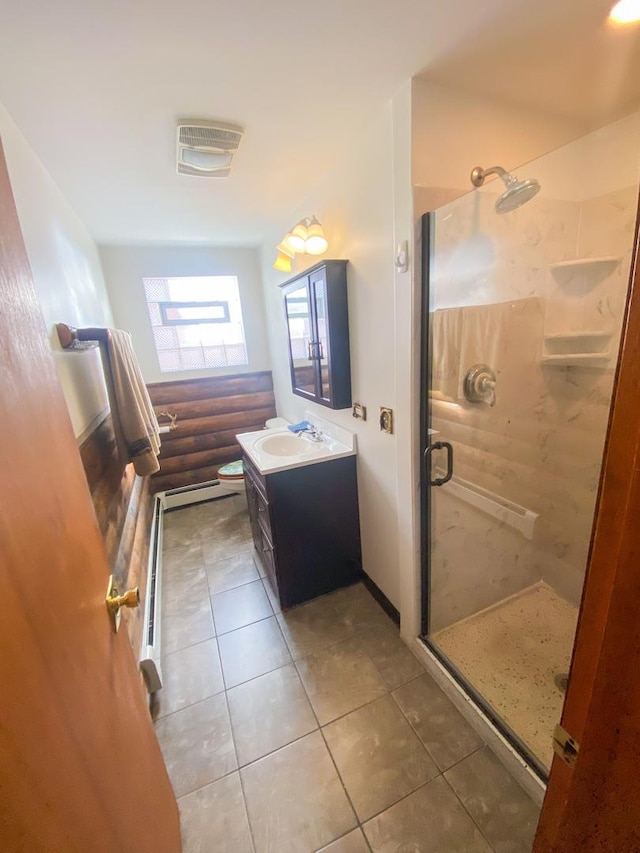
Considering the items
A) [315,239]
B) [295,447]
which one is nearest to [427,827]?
[295,447]

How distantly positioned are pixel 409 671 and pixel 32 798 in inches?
62.8

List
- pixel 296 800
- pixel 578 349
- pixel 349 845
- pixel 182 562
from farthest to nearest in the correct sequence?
pixel 182 562 → pixel 578 349 → pixel 296 800 → pixel 349 845

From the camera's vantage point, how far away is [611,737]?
0.42m

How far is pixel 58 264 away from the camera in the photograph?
5.07ft

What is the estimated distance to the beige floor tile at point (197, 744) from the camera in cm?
128

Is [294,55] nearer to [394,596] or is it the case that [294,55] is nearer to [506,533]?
[506,533]

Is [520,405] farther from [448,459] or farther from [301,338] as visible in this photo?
[301,338]

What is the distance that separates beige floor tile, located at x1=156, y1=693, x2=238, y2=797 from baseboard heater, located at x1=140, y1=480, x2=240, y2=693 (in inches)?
8.1

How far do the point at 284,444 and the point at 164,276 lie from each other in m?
2.03

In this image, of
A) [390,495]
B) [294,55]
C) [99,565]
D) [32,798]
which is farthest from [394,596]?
[294,55]

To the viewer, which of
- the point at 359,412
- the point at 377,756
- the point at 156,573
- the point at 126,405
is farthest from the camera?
the point at 156,573

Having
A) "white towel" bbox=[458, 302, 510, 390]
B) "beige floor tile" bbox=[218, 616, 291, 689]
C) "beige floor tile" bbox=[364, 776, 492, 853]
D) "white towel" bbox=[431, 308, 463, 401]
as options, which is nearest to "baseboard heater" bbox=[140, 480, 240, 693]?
"beige floor tile" bbox=[218, 616, 291, 689]

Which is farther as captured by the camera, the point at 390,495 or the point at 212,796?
the point at 390,495

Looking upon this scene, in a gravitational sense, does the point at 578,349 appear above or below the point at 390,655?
above
